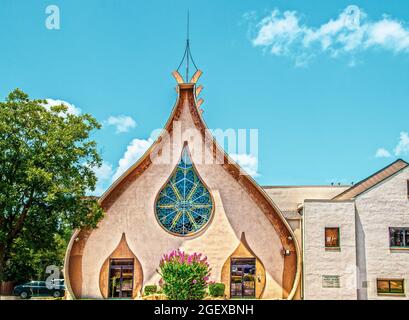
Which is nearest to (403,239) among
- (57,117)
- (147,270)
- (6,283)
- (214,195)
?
(214,195)

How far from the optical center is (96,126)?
19875 millimetres

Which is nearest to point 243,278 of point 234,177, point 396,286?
point 234,177

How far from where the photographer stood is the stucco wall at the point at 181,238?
22750 mm

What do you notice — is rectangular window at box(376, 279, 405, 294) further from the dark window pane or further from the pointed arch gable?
the pointed arch gable

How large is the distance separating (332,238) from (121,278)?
9.33m

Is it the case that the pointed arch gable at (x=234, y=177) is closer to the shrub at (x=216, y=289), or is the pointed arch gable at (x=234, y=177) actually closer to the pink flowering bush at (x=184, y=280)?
the shrub at (x=216, y=289)

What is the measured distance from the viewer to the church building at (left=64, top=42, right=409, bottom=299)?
72.0 ft

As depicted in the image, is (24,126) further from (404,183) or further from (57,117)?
(404,183)

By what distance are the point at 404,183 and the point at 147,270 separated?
1171 cm

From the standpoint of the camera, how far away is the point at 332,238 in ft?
72.8

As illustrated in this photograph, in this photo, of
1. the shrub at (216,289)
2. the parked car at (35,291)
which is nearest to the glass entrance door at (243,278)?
the shrub at (216,289)

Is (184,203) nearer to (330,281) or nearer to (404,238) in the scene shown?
(330,281)

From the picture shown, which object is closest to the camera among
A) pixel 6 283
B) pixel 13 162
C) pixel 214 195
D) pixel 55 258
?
pixel 13 162

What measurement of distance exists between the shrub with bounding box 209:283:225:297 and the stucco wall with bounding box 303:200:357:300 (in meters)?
3.56
